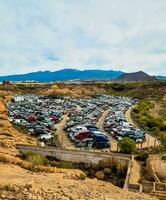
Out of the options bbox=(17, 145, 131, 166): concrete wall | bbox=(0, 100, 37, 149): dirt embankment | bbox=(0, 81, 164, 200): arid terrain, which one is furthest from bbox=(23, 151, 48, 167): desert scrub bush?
bbox=(0, 100, 37, 149): dirt embankment

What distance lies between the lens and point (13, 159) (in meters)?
36.8

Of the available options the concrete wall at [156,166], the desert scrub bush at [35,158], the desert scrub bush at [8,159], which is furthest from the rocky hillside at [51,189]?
the concrete wall at [156,166]

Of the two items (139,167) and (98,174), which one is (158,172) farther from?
(98,174)

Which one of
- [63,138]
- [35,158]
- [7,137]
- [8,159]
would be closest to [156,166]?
[35,158]

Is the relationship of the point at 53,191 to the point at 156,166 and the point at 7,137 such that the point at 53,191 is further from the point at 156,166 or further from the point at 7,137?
the point at 7,137

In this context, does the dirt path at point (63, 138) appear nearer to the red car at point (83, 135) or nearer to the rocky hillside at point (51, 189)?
the red car at point (83, 135)

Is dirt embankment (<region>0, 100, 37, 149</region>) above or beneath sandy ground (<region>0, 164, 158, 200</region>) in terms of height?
above

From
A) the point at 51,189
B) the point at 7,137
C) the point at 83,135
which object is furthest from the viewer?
the point at 83,135

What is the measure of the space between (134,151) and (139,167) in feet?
18.6

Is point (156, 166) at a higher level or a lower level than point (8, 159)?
lower

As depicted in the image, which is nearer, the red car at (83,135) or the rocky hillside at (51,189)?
the rocky hillside at (51,189)

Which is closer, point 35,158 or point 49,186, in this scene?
point 49,186

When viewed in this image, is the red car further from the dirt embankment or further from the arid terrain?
the arid terrain

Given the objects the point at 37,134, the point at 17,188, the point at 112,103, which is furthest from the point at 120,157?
the point at 112,103
